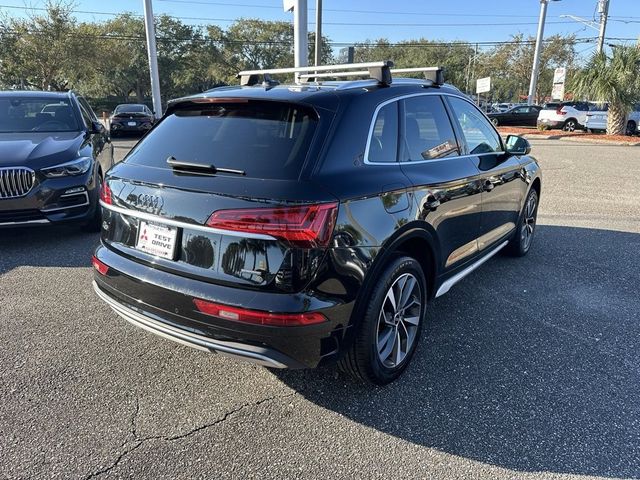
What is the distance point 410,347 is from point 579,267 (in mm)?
2954

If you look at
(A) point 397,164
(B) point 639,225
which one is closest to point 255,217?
(A) point 397,164

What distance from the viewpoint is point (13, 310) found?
12.9ft

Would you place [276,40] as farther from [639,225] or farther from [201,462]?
[201,462]

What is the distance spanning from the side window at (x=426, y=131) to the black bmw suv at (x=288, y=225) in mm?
15

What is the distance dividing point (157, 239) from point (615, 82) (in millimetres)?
21416

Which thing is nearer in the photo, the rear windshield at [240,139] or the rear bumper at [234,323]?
the rear bumper at [234,323]

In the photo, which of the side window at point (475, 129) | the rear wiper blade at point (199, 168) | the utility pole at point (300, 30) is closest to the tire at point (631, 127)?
the utility pole at point (300, 30)

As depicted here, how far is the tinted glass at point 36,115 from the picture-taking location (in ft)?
21.1

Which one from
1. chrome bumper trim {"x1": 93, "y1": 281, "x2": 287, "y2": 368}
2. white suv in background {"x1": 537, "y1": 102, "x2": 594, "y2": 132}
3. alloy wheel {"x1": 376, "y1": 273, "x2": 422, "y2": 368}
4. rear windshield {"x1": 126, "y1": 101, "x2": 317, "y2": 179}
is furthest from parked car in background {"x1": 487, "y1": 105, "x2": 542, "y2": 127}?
chrome bumper trim {"x1": 93, "y1": 281, "x2": 287, "y2": 368}

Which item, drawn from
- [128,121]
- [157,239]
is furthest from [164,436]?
[128,121]

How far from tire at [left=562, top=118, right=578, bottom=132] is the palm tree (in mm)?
3431

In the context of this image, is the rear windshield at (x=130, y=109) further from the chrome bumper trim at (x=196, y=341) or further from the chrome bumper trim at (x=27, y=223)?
the chrome bumper trim at (x=196, y=341)

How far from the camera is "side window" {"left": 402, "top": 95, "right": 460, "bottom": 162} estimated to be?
321 cm

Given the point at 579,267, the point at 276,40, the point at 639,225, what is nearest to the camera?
the point at 579,267
